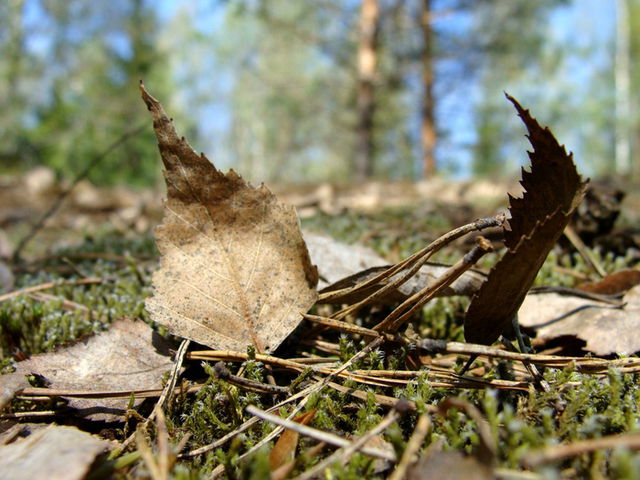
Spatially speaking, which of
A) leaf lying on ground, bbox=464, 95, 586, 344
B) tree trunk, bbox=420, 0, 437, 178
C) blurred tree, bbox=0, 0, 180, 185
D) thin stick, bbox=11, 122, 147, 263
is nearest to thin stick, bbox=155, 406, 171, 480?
leaf lying on ground, bbox=464, 95, 586, 344

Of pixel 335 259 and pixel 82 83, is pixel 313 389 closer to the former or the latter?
pixel 335 259

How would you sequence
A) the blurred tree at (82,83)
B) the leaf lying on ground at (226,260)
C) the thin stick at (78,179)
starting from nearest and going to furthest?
the leaf lying on ground at (226,260)
the thin stick at (78,179)
the blurred tree at (82,83)

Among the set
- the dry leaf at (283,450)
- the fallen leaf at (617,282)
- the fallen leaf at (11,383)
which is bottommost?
the dry leaf at (283,450)

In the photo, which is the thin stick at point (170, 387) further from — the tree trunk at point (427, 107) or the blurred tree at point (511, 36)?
the blurred tree at point (511, 36)

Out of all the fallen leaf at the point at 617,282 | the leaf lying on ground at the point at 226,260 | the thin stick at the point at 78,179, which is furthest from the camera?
the thin stick at the point at 78,179

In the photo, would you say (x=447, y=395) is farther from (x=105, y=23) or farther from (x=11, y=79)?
(x=105, y=23)

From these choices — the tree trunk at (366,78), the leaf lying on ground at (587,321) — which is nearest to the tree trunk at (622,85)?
the tree trunk at (366,78)

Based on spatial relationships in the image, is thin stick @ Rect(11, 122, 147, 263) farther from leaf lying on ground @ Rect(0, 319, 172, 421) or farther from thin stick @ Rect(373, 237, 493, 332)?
thin stick @ Rect(373, 237, 493, 332)
